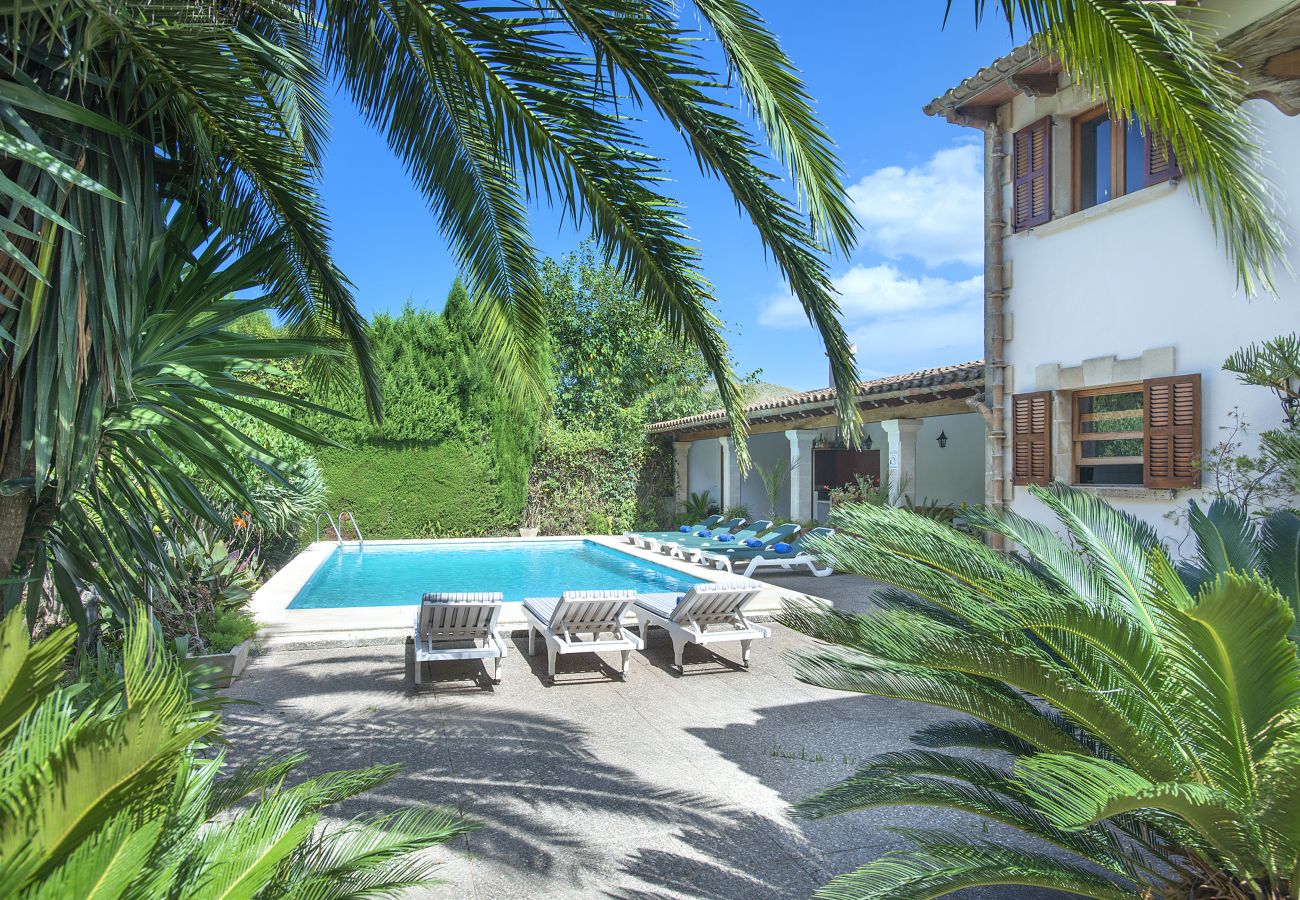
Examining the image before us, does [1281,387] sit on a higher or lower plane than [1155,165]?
lower

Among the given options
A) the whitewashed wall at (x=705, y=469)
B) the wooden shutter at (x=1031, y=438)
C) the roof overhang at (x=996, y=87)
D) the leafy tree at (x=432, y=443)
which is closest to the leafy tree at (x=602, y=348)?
the whitewashed wall at (x=705, y=469)

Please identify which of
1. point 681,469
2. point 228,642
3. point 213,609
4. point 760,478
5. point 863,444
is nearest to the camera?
point 228,642

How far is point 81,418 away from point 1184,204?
397 inches

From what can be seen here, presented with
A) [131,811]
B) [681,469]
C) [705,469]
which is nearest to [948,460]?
[705,469]

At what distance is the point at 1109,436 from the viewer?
10273 millimetres

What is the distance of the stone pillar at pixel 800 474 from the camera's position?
17.5 meters

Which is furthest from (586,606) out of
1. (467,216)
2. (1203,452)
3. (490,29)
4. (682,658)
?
(1203,452)

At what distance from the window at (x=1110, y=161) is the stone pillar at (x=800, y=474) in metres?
7.95

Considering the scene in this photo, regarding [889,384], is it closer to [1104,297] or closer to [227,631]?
[1104,297]

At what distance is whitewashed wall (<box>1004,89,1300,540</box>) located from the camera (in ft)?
26.8

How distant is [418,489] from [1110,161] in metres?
15.7

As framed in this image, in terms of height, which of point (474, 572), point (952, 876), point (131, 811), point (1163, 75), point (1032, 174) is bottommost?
point (474, 572)

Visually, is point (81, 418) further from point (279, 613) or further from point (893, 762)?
point (279, 613)

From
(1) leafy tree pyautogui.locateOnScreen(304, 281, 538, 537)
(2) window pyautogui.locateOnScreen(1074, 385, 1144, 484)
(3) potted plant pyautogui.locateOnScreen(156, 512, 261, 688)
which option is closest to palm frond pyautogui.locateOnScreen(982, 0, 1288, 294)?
(3) potted plant pyautogui.locateOnScreen(156, 512, 261, 688)
